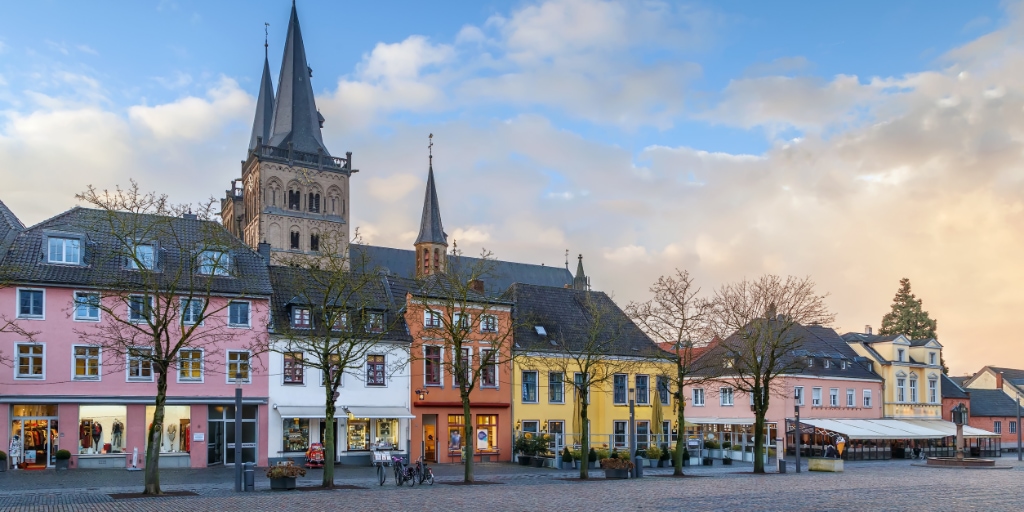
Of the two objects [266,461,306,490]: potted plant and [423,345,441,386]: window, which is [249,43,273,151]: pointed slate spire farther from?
[266,461,306,490]: potted plant

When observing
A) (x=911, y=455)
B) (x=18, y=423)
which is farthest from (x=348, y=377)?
(x=911, y=455)

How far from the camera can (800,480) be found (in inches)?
1487

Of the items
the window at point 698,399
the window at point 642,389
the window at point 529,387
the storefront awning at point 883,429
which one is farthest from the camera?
the window at point 698,399

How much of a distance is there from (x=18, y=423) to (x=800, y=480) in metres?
31.5

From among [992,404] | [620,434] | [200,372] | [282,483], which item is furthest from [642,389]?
[992,404]

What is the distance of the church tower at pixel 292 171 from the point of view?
10094 centimetres

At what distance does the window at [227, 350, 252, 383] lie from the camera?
146ft

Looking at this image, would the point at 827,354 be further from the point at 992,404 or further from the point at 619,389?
the point at 992,404

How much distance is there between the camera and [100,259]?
134 feet

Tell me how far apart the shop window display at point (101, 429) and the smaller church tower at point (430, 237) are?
52.2 meters

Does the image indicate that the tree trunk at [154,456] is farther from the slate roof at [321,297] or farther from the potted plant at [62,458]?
the slate roof at [321,297]

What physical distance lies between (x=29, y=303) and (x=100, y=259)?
370cm

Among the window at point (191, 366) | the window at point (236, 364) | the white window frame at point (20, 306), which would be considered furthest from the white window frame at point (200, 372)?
the white window frame at point (20, 306)

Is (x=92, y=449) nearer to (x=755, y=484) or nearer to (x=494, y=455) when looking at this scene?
(x=494, y=455)
